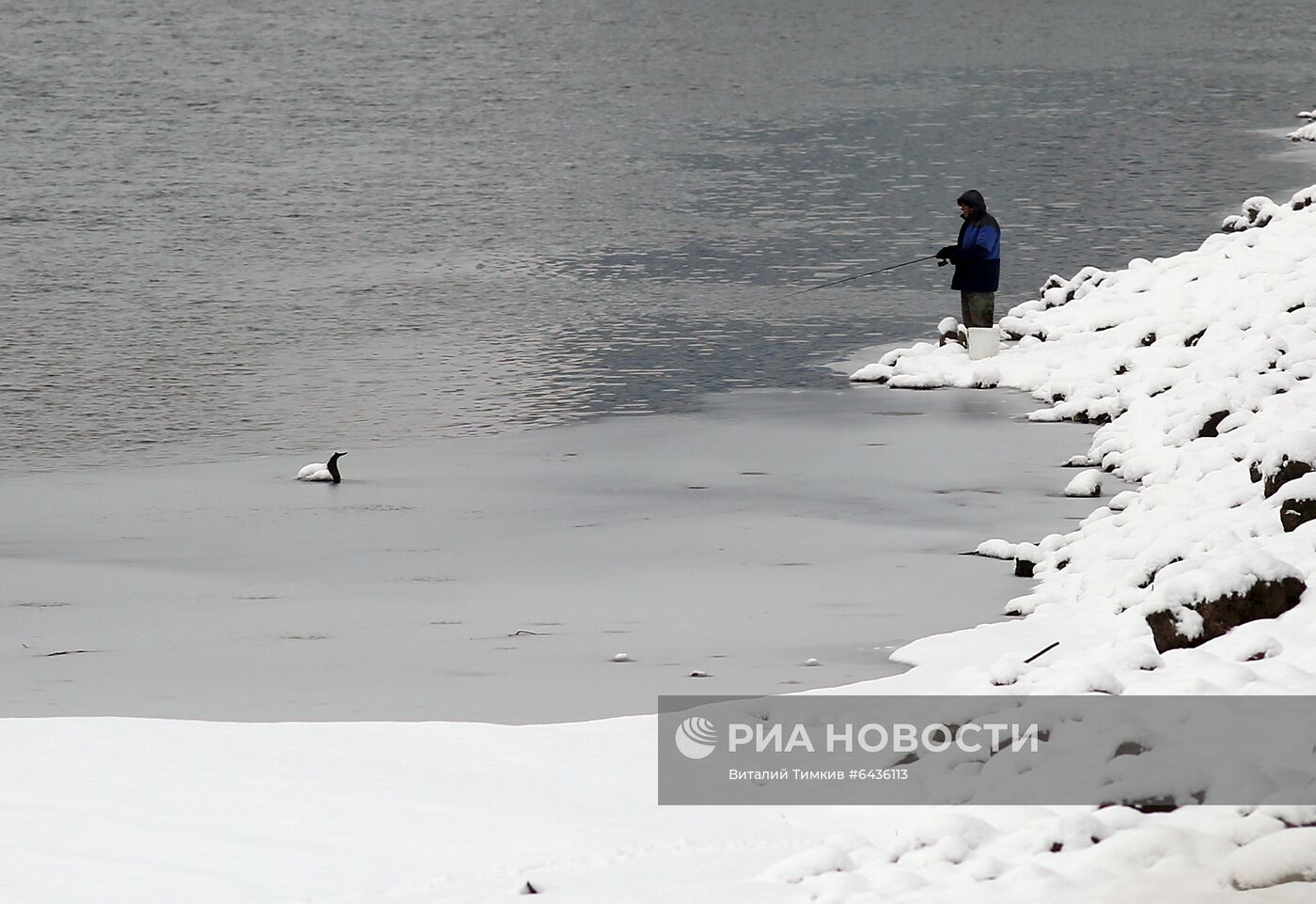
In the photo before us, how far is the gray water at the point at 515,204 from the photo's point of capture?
16.9 metres

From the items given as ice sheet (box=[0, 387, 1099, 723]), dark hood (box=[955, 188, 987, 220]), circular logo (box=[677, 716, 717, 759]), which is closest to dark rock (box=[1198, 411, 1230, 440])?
ice sheet (box=[0, 387, 1099, 723])

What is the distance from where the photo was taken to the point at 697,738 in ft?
23.2

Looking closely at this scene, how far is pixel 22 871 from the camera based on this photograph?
5438 millimetres

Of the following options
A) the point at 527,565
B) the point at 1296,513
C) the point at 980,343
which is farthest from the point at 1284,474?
the point at 980,343

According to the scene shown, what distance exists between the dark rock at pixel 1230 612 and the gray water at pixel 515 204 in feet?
26.6

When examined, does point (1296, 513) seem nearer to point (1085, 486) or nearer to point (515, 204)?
point (1085, 486)

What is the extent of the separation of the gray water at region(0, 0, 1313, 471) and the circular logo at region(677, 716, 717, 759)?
769cm

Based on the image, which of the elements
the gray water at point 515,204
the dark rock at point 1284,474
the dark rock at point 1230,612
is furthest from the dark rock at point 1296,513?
the gray water at point 515,204

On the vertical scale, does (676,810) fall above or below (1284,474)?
below

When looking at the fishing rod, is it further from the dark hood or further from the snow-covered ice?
the snow-covered ice

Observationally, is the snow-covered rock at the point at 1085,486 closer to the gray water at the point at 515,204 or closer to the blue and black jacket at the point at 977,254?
the gray water at the point at 515,204

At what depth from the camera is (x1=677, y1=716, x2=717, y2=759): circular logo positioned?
6926 mm

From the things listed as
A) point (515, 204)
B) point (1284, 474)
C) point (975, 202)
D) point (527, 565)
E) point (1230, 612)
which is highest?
point (975, 202)

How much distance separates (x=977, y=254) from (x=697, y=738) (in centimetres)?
1028
